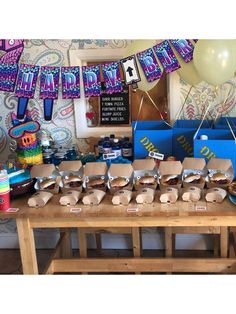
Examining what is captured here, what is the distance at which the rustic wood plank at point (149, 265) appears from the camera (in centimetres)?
211

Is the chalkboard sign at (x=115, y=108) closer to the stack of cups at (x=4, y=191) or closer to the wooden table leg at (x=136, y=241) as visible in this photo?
the wooden table leg at (x=136, y=241)

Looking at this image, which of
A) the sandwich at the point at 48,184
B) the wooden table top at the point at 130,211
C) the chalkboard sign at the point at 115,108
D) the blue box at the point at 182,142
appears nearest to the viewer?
the wooden table top at the point at 130,211

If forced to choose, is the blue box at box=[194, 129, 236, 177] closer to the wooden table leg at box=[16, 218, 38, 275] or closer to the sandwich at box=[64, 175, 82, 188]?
the sandwich at box=[64, 175, 82, 188]

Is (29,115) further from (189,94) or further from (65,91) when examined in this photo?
(189,94)

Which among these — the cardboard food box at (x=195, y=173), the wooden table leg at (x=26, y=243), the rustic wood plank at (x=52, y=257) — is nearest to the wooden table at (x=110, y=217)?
the wooden table leg at (x=26, y=243)

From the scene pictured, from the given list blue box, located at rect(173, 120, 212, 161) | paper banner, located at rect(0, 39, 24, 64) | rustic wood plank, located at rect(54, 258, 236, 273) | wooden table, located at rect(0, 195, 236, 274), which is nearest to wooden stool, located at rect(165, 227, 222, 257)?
rustic wood plank, located at rect(54, 258, 236, 273)

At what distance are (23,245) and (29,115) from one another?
96cm

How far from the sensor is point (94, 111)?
2406mm

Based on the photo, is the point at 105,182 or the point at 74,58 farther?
the point at 74,58

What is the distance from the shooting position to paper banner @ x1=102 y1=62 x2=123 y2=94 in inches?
85.2

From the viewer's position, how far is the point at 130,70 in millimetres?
2117

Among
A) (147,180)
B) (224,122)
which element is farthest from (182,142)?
(147,180)

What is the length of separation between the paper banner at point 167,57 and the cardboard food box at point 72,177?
0.77m

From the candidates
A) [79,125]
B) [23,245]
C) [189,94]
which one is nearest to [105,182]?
[23,245]
